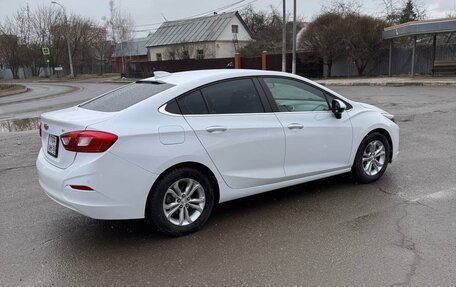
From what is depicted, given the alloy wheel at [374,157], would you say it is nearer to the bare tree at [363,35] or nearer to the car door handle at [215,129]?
the car door handle at [215,129]

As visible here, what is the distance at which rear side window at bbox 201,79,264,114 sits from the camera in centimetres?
445

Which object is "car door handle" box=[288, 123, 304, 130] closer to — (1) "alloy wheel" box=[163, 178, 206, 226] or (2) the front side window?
(2) the front side window

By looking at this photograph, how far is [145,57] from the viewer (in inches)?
2879

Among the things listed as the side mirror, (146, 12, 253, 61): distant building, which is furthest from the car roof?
Result: (146, 12, 253, 61): distant building

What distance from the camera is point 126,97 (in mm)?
4500

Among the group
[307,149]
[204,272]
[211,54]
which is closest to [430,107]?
[307,149]

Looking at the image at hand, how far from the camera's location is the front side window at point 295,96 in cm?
492

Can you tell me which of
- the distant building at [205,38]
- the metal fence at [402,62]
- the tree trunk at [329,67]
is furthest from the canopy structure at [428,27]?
the distant building at [205,38]

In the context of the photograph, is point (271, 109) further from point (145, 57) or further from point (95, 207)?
point (145, 57)

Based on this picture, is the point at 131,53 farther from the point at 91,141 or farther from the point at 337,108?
the point at 91,141

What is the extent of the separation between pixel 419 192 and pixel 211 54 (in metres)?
48.1

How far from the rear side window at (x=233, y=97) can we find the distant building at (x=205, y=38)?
155ft

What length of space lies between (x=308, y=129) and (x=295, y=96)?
0.45m

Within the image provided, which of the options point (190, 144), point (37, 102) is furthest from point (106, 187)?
point (37, 102)
